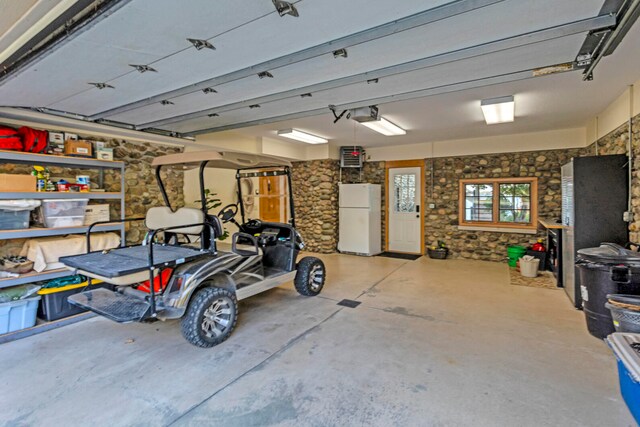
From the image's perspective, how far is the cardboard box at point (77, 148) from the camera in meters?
4.00

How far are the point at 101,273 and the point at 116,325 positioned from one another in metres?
1.50

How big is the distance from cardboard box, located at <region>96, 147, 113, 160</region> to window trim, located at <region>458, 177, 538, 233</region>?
6.48 metres

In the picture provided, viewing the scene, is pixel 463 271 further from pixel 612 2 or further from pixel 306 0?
pixel 306 0

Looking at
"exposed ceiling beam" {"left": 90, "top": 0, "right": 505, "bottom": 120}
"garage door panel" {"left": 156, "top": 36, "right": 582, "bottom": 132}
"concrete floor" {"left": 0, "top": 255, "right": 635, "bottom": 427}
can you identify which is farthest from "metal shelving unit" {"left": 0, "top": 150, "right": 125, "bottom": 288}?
"garage door panel" {"left": 156, "top": 36, "right": 582, "bottom": 132}

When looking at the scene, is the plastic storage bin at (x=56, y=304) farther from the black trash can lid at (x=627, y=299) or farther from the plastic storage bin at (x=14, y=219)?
the black trash can lid at (x=627, y=299)

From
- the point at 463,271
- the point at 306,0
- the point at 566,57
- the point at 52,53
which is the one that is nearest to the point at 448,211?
the point at 463,271

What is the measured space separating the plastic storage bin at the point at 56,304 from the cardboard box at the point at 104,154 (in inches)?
64.9

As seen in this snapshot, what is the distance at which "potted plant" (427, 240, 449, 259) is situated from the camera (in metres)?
7.20

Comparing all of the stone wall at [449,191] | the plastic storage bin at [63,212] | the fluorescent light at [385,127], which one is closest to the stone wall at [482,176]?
the stone wall at [449,191]

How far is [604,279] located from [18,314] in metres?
5.70

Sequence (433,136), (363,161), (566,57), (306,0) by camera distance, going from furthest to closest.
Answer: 1. (363,161)
2. (433,136)
3. (566,57)
4. (306,0)

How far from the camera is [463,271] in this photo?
19.7 ft

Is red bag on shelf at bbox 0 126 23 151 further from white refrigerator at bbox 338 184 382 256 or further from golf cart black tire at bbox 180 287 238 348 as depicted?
white refrigerator at bbox 338 184 382 256

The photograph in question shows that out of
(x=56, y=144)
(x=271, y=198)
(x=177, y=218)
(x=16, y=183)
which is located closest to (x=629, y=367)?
(x=177, y=218)
